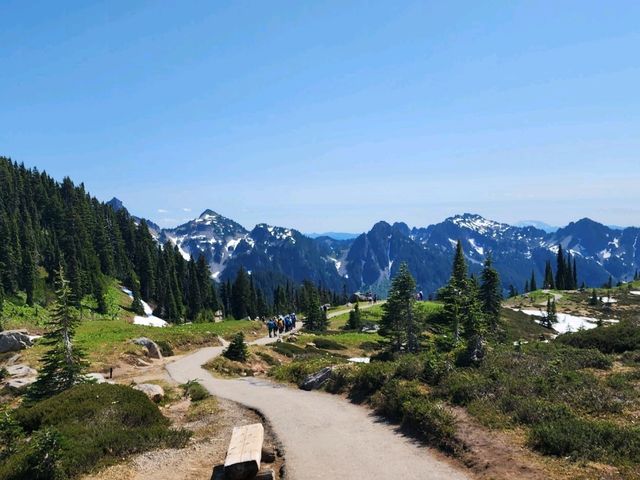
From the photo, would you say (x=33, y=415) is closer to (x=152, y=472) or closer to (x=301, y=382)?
(x=152, y=472)

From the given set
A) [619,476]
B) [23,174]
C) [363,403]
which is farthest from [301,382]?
[23,174]

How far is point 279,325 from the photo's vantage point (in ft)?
173

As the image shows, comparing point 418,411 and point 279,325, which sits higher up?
point 418,411

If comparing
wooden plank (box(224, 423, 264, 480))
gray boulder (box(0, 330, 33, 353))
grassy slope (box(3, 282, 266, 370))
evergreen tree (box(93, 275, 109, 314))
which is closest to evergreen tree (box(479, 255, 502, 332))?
grassy slope (box(3, 282, 266, 370))

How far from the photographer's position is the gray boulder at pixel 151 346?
34188 mm

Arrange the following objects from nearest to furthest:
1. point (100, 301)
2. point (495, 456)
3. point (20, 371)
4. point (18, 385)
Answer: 1. point (495, 456)
2. point (18, 385)
3. point (20, 371)
4. point (100, 301)

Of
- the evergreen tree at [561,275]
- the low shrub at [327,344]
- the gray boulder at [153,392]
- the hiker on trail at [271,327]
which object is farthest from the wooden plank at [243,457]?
the evergreen tree at [561,275]

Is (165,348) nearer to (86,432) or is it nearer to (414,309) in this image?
(414,309)

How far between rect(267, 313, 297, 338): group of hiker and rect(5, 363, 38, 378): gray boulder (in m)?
24.7

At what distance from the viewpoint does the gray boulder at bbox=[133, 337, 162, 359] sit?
112ft

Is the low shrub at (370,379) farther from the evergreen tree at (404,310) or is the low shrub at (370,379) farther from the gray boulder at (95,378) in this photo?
the evergreen tree at (404,310)

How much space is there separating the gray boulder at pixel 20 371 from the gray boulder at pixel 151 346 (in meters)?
7.42

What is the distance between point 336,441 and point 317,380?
8799 millimetres

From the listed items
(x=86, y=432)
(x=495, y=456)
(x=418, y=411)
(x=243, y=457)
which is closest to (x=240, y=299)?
(x=86, y=432)
